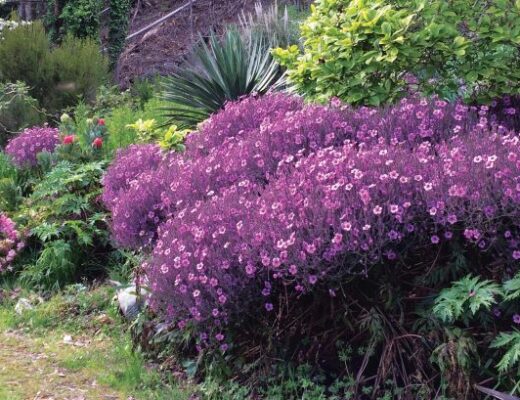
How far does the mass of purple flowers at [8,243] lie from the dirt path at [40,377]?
1284 millimetres

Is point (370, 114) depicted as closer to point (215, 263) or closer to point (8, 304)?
point (215, 263)

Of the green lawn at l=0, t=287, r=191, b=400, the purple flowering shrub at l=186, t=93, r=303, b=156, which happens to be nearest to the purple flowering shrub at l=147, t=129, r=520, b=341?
the green lawn at l=0, t=287, r=191, b=400

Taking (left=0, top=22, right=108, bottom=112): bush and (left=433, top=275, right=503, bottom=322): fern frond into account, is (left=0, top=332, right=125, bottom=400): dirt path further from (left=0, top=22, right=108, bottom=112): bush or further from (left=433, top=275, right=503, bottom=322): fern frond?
(left=0, top=22, right=108, bottom=112): bush

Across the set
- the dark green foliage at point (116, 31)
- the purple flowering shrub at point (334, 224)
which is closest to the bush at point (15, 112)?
the dark green foliage at point (116, 31)

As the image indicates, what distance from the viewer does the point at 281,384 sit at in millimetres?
4035

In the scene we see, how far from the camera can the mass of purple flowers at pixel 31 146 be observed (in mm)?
7801

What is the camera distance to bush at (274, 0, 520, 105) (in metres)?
4.93

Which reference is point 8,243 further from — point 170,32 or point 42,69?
point 170,32

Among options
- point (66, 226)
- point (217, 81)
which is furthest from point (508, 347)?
point (217, 81)

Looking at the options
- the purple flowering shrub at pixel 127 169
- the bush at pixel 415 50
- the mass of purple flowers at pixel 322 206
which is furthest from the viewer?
the purple flowering shrub at pixel 127 169

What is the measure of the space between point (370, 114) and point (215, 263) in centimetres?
154

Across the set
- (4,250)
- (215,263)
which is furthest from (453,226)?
(4,250)

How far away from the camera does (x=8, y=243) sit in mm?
6574

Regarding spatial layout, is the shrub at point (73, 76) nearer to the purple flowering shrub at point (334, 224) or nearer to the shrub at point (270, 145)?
the shrub at point (270, 145)
